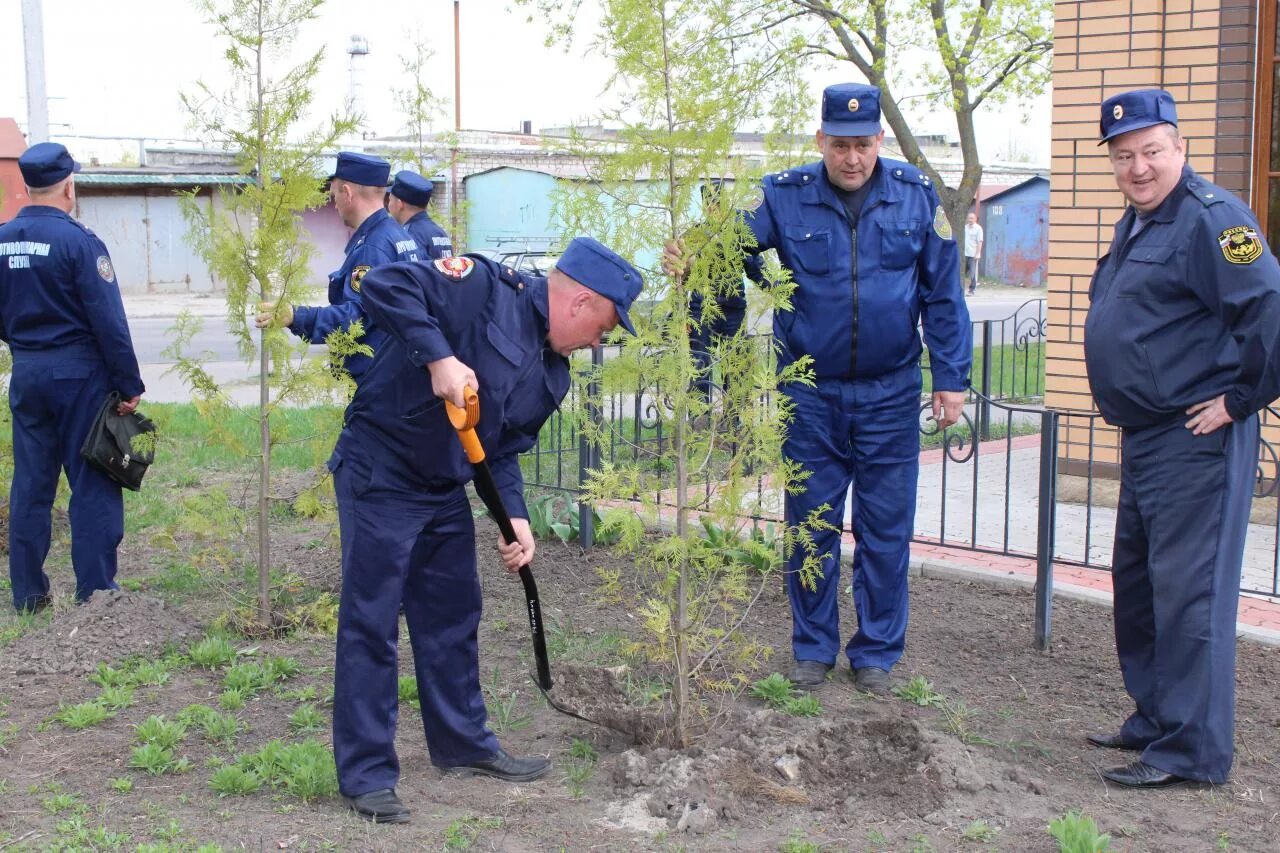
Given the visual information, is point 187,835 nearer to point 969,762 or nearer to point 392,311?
point 392,311

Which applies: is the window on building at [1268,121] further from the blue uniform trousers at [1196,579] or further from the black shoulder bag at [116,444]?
the black shoulder bag at [116,444]

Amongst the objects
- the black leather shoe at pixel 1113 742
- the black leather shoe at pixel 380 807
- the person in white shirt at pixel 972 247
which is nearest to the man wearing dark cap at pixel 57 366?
the black leather shoe at pixel 380 807

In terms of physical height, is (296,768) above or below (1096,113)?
below

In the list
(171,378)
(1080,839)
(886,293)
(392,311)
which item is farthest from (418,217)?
(171,378)

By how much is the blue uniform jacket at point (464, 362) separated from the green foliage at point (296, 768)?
898 millimetres

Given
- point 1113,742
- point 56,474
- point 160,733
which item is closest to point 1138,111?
point 1113,742

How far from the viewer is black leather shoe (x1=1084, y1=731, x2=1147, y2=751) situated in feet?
13.4

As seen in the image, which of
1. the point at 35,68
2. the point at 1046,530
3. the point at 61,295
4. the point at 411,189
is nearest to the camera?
the point at 1046,530

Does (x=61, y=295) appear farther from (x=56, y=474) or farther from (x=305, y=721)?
(x=305, y=721)

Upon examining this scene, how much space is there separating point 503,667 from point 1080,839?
2353mm

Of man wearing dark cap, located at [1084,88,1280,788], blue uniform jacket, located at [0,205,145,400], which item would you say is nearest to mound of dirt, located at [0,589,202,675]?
blue uniform jacket, located at [0,205,145,400]

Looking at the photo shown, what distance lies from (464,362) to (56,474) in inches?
121

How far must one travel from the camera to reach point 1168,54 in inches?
266

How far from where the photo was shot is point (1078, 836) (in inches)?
125
